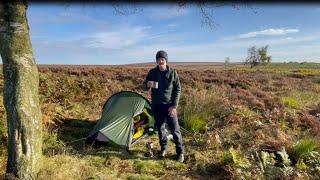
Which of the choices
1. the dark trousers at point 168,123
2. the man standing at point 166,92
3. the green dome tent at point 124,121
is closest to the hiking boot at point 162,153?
the dark trousers at point 168,123

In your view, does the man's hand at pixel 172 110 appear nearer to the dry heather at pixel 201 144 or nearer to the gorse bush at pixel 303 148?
the dry heather at pixel 201 144

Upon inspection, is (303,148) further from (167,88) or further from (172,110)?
(167,88)

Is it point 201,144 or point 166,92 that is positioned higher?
point 166,92

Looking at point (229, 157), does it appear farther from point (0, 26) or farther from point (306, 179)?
point (0, 26)

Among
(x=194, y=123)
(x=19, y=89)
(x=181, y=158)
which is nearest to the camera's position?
(x=19, y=89)

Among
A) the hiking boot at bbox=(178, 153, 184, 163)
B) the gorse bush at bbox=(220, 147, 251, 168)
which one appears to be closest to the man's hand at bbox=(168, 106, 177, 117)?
the hiking boot at bbox=(178, 153, 184, 163)

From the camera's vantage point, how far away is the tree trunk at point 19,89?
6.11m

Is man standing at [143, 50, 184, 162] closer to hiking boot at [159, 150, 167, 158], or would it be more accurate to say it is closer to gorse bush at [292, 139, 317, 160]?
hiking boot at [159, 150, 167, 158]

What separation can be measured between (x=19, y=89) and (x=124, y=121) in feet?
11.6

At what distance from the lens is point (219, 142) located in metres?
9.48

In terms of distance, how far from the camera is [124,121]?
31.1 ft

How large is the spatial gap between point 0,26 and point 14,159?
6.34ft

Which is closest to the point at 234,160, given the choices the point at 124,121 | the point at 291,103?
the point at 124,121

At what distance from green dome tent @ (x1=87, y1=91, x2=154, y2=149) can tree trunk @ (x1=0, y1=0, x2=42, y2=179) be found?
2691 millimetres
